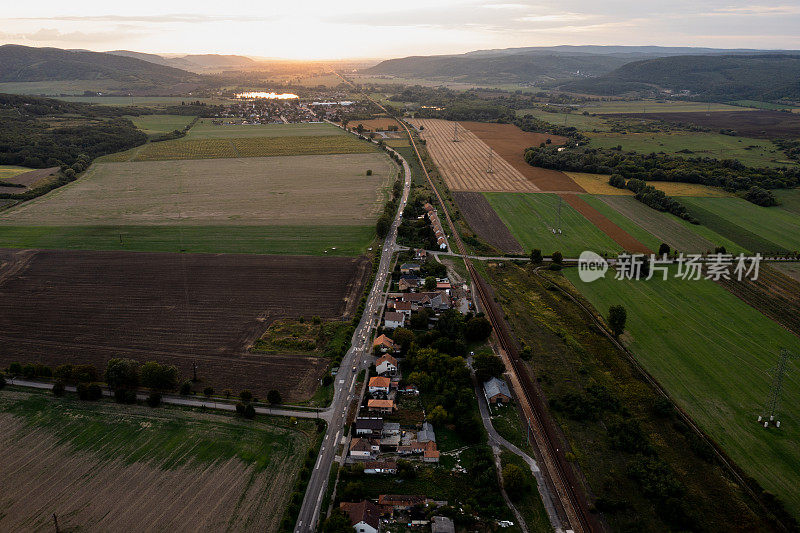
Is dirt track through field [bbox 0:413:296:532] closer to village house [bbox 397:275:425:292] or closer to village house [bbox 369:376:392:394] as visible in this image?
village house [bbox 369:376:392:394]

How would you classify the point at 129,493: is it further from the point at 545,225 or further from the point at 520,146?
the point at 520,146

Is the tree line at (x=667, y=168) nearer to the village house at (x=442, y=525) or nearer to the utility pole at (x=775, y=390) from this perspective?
the utility pole at (x=775, y=390)

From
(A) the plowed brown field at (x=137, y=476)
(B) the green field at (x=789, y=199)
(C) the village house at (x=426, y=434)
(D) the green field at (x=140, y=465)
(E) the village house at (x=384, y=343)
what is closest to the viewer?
(A) the plowed brown field at (x=137, y=476)

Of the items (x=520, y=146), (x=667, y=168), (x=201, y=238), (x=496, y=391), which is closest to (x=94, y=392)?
(x=496, y=391)

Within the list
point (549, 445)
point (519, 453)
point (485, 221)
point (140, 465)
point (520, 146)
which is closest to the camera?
point (140, 465)

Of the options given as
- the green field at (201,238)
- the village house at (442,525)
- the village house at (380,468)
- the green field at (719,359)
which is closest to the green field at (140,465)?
the village house at (380,468)

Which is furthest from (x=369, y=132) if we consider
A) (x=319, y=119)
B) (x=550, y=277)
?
(x=550, y=277)
